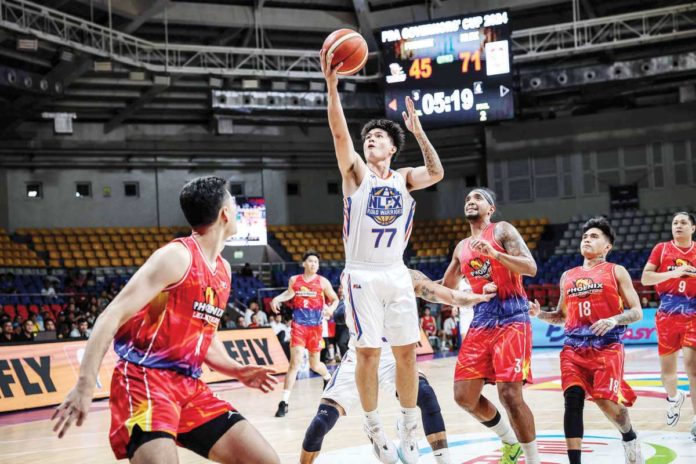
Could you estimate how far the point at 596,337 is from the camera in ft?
20.7

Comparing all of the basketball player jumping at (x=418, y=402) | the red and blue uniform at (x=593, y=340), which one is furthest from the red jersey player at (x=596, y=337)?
the basketball player jumping at (x=418, y=402)

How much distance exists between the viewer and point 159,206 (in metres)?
29.1

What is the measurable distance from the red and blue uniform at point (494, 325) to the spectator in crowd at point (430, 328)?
593 inches

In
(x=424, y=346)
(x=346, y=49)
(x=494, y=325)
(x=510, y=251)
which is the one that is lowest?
(x=424, y=346)

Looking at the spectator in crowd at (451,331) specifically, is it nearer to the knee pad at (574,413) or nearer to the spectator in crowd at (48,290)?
the spectator in crowd at (48,290)

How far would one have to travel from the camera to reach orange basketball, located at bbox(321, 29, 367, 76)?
17.3 feet

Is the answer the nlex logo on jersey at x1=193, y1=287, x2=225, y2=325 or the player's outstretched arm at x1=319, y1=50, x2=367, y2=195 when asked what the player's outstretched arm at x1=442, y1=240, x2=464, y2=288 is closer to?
the player's outstretched arm at x1=319, y1=50, x2=367, y2=195

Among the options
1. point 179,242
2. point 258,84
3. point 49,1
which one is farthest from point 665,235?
point 179,242

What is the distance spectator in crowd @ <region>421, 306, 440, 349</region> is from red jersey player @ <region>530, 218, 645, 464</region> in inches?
580

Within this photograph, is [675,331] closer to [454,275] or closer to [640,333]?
[454,275]

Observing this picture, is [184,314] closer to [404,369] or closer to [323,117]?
[404,369]

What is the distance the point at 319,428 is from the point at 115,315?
8.26ft

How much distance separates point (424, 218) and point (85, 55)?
14667mm

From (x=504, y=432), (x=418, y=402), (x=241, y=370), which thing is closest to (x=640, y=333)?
(x=504, y=432)
